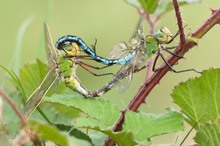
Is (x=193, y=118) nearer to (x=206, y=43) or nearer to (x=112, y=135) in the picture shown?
(x=112, y=135)

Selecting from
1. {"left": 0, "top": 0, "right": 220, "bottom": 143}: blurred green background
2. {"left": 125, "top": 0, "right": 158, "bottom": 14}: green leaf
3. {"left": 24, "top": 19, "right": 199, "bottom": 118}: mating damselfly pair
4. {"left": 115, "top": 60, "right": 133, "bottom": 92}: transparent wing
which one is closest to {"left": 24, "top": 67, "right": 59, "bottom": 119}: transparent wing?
{"left": 24, "top": 19, "right": 199, "bottom": 118}: mating damselfly pair

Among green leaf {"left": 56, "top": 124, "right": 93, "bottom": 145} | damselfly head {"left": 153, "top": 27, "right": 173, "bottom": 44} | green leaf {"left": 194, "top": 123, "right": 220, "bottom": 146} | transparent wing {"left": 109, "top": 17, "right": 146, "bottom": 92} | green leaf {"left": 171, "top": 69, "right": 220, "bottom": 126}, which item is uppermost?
damselfly head {"left": 153, "top": 27, "right": 173, "bottom": 44}

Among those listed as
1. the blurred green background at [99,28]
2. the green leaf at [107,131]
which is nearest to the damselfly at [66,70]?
the green leaf at [107,131]

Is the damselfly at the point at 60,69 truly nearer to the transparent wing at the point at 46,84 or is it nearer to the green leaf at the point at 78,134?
the transparent wing at the point at 46,84

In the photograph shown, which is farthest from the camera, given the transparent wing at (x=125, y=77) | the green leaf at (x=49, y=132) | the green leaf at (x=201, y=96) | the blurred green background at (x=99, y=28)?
the blurred green background at (x=99, y=28)

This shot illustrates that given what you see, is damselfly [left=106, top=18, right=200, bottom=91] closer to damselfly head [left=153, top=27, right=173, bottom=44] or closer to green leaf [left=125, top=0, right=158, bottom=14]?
damselfly head [left=153, top=27, right=173, bottom=44]

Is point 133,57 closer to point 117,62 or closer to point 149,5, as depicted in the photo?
point 117,62

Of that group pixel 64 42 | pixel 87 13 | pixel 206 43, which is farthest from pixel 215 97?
pixel 87 13

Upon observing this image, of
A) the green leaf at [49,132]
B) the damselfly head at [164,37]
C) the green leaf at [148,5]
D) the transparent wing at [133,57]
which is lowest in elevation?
the green leaf at [49,132]
